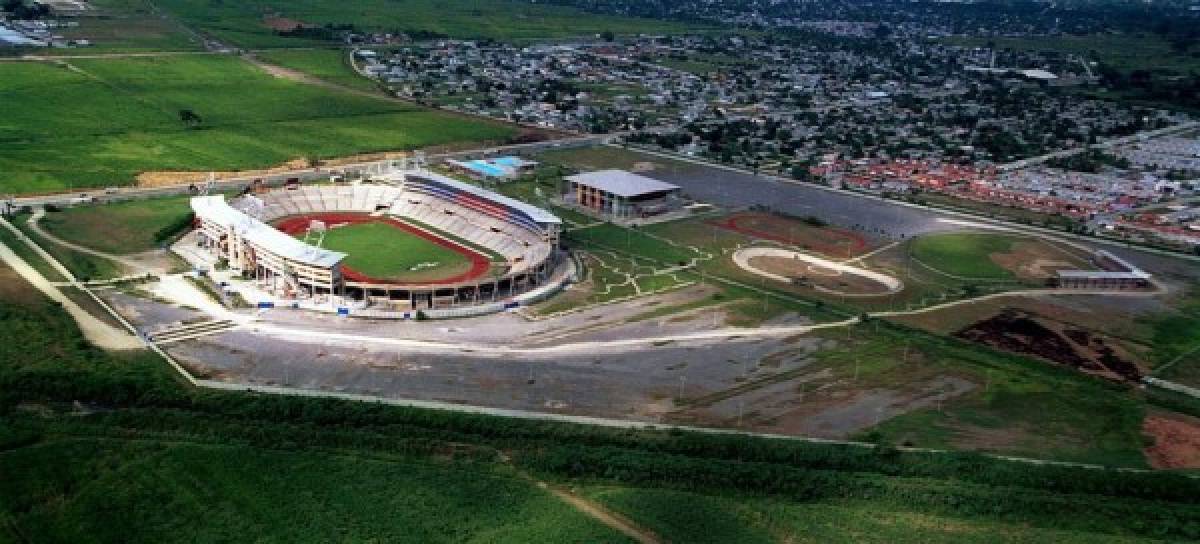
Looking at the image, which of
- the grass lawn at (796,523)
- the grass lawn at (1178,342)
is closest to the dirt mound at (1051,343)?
the grass lawn at (1178,342)

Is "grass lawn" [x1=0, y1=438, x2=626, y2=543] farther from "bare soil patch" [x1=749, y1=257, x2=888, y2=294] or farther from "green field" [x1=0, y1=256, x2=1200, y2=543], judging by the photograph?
"bare soil patch" [x1=749, y1=257, x2=888, y2=294]

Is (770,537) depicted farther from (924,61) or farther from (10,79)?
(924,61)

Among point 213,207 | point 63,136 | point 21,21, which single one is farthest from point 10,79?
point 213,207

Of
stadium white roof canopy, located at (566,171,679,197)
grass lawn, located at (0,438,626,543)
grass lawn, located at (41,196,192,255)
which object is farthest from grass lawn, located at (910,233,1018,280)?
grass lawn, located at (41,196,192,255)

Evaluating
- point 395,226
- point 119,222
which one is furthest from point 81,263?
point 395,226

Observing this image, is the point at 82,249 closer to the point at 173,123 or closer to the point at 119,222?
the point at 119,222

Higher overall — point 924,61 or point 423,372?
point 924,61
